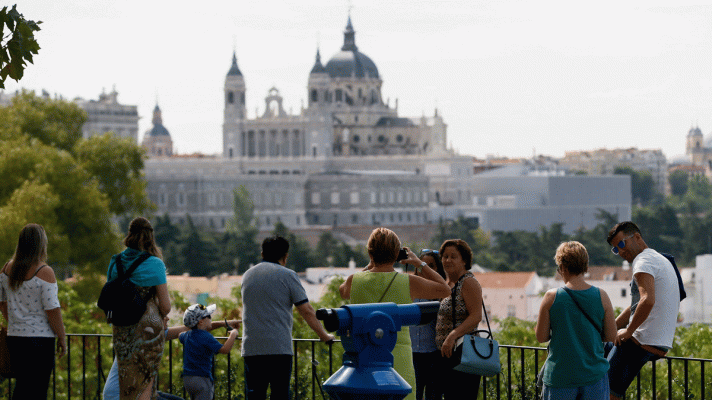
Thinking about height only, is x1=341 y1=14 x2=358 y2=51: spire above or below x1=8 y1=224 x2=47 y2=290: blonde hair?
above

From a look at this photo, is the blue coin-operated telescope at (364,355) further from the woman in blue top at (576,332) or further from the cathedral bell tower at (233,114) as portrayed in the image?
the cathedral bell tower at (233,114)

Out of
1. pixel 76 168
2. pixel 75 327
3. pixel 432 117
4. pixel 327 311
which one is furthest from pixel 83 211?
pixel 432 117

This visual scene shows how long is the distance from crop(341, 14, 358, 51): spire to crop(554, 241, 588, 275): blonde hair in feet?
351

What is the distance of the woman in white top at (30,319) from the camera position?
22.1ft

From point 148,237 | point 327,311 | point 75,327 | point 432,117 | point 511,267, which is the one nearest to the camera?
point 327,311

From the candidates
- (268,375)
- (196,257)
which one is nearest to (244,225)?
(196,257)

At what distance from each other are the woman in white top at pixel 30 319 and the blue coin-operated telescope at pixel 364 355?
2.31m

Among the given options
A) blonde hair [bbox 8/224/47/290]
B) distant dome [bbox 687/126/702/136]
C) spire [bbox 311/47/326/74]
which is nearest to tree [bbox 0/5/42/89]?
blonde hair [bbox 8/224/47/290]

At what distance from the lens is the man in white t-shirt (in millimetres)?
6332

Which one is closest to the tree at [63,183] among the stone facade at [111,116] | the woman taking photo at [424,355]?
the woman taking photo at [424,355]

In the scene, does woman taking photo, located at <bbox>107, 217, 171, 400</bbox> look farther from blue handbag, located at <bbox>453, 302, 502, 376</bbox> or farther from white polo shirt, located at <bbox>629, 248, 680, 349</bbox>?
white polo shirt, located at <bbox>629, 248, 680, 349</bbox>

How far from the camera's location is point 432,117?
112 m

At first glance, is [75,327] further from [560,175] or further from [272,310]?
[560,175]

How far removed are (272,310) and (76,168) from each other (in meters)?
22.7
